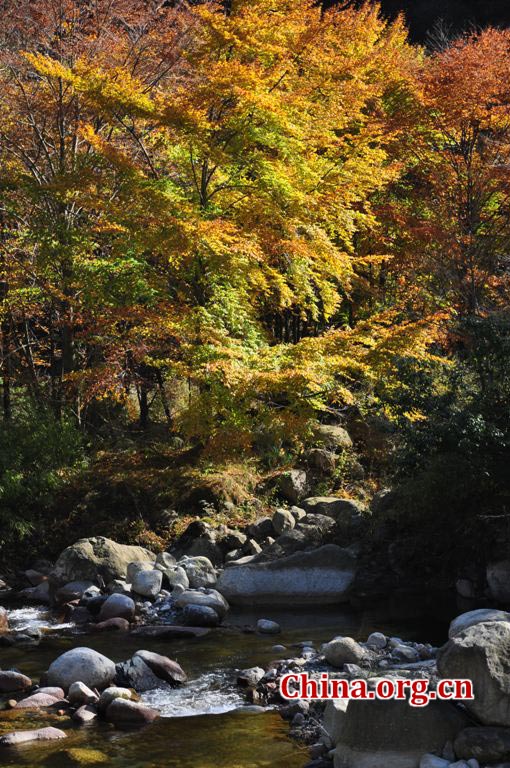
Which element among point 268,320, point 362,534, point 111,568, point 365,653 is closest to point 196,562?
point 111,568

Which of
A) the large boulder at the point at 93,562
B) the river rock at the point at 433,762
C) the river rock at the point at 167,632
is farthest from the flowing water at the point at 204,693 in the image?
the river rock at the point at 433,762

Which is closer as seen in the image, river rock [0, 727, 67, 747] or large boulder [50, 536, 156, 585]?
river rock [0, 727, 67, 747]

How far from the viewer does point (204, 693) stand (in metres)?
8.05

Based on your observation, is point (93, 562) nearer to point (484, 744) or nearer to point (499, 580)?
point (499, 580)

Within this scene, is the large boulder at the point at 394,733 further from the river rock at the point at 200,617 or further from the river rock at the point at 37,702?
the river rock at the point at 200,617

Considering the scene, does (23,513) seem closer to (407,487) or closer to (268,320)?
(407,487)

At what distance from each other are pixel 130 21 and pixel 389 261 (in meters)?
6.83

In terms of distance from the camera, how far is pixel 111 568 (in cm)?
1218

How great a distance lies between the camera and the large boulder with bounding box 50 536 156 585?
Result: 1212 centimetres

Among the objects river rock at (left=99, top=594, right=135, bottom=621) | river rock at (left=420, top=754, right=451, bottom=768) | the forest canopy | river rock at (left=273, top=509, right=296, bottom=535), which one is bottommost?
river rock at (left=420, top=754, right=451, bottom=768)

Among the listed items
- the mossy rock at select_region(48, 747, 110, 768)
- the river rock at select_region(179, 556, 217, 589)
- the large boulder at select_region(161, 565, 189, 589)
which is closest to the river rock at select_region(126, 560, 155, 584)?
the large boulder at select_region(161, 565, 189, 589)

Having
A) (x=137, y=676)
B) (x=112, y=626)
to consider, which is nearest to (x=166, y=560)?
(x=112, y=626)

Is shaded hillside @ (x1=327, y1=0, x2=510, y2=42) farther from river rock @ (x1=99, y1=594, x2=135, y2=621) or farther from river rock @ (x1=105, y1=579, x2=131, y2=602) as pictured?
river rock @ (x1=99, y1=594, x2=135, y2=621)

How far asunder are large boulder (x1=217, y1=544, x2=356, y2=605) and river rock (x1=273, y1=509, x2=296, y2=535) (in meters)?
1.42
